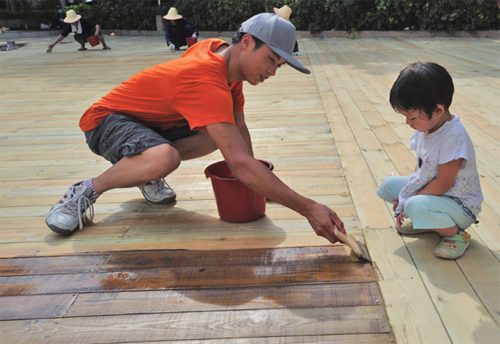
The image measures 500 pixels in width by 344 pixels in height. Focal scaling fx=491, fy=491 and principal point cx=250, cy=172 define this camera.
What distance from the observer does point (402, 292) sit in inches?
64.5

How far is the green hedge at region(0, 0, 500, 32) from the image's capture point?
34.1ft

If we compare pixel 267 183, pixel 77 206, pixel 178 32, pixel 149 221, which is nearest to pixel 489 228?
pixel 267 183

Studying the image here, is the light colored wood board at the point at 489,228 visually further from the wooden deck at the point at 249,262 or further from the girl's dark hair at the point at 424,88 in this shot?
the girl's dark hair at the point at 424,88

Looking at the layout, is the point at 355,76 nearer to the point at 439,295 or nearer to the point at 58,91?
the point at 58,91

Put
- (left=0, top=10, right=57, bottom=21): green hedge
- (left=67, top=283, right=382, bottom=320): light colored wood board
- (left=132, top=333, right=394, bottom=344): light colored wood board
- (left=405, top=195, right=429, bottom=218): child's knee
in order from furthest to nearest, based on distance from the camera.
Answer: (left=0, top=10, right=57, bottom=21): green hedge
(left=405, top=195, right=429, bottom=218): child's knee
(left=67, top=283, right=382, bottom=320): light colored wood board
(left=132, top=333, right=394, bottom=344): light colored wood board

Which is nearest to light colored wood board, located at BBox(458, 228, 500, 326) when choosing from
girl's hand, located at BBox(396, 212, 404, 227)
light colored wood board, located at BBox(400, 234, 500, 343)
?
light colored wood board, located at BBox(400, 234, 500, 343)

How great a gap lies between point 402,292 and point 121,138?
1.33 m

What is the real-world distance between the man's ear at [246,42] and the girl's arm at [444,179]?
2.84 ft

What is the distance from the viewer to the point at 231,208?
2.19m

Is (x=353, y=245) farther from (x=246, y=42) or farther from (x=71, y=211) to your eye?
(x=71, y=211)

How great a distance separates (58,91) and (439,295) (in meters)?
5.13

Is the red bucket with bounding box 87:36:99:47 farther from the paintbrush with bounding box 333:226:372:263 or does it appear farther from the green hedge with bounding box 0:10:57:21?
the green hedge with bounding box 0:10:57:21

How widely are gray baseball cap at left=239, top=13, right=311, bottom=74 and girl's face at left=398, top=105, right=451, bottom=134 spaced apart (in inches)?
18.6

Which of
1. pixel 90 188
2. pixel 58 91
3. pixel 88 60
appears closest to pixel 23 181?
pixel 90 188
